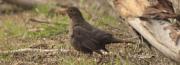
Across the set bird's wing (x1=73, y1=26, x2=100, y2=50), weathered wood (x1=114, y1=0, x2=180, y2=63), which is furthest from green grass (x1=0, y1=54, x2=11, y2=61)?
weathered wood (x1=114, y1=0, x2=180, y2=63)

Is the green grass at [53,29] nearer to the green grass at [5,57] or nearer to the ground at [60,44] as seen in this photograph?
the ground at [60,44]

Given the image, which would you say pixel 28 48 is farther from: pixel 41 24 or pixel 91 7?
pixel 91 7

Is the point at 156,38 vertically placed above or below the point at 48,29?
above

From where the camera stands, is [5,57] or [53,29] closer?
[5,57]

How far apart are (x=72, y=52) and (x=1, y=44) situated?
139cm

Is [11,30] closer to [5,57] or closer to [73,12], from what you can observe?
[5,57]

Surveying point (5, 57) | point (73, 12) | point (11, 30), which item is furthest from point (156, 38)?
point (11, 30)

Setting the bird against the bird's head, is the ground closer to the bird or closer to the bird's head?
the bird

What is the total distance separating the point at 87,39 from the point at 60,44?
4.74 feet

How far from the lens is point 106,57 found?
29.0ft

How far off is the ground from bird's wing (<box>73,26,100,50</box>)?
0.63 ft

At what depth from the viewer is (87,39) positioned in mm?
8531

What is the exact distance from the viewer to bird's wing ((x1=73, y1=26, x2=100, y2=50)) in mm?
8508

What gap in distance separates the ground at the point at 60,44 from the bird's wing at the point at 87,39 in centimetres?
19
